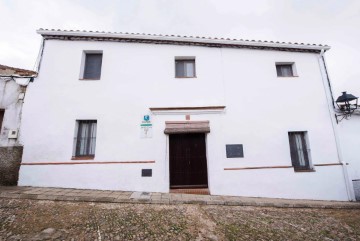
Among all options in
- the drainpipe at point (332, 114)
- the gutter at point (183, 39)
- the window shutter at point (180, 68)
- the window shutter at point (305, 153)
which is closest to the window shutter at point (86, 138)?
the gutter at point (183, 39)

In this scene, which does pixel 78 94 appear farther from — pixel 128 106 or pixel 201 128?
pixel 201 128

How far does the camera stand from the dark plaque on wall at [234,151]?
24.5ft

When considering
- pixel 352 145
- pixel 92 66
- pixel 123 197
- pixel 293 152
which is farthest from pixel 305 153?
pixel 92 66

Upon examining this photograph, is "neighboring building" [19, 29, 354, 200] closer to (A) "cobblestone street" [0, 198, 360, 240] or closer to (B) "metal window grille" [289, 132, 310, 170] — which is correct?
(B) "metal window grille" [289, 132, 310, 170]

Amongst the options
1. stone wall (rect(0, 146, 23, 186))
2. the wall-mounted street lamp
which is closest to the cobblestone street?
stone wall (rect(0, 146, 23, 186))

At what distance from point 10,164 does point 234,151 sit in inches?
336

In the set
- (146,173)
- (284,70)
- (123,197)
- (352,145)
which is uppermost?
(284,70)

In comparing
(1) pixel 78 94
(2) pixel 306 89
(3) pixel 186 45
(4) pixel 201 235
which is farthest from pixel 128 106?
(2) pixel 306 89

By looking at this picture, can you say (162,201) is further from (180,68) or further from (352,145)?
(352,145)

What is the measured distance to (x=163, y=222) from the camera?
15.0 feet

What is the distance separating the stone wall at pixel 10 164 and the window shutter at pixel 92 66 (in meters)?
3.85

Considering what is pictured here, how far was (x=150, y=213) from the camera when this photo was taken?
5.04m

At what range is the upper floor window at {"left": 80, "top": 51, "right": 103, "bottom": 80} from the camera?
8180mm

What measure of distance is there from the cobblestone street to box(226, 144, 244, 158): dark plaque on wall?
2082 millimetres
